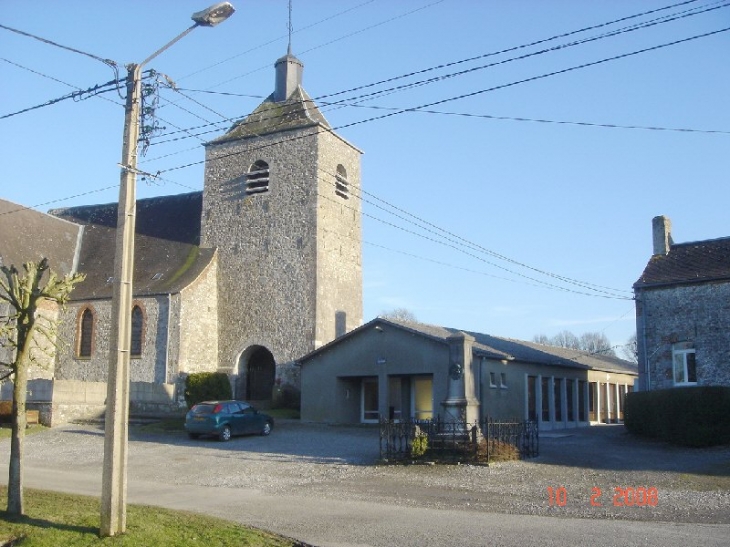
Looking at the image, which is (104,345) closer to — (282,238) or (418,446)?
(282,238)

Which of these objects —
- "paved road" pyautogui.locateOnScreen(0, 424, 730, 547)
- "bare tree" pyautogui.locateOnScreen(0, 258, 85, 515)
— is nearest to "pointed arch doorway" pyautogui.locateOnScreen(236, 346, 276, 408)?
"paved road" pyautogui.locateOnScreen(0, 424, 730, 547)

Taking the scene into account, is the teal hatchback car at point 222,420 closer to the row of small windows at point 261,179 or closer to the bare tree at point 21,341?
the bare tree at point 21,341

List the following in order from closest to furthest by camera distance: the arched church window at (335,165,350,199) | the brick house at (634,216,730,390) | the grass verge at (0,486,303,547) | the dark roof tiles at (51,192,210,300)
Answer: the grass verge at (0,486,303,547) < the brick house at (634,216,730,390) < the dark roof tiles at (51,192,210,300) < the arched church window at (335,165,350,199)

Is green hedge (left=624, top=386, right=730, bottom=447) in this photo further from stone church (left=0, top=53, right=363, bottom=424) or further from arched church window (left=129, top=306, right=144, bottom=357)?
arched church window (left=129, top=306, right=144, bottom=357)

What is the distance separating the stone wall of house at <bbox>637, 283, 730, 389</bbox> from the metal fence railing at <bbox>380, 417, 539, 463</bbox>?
832 cm

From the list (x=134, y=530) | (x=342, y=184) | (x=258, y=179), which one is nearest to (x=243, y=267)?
(x=258, y=179)

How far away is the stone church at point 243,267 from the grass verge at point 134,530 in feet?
70.2

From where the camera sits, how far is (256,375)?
3669 centimetres

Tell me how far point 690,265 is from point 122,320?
21432 mm

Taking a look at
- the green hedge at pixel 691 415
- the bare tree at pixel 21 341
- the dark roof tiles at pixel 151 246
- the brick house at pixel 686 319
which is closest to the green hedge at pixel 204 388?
the dark roof tiles at pixel 151 246

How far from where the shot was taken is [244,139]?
37.9m

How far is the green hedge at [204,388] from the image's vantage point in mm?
32969

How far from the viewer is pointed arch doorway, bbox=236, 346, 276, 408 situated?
3608cm

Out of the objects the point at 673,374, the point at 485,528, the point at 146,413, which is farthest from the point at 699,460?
the point at 146,413
